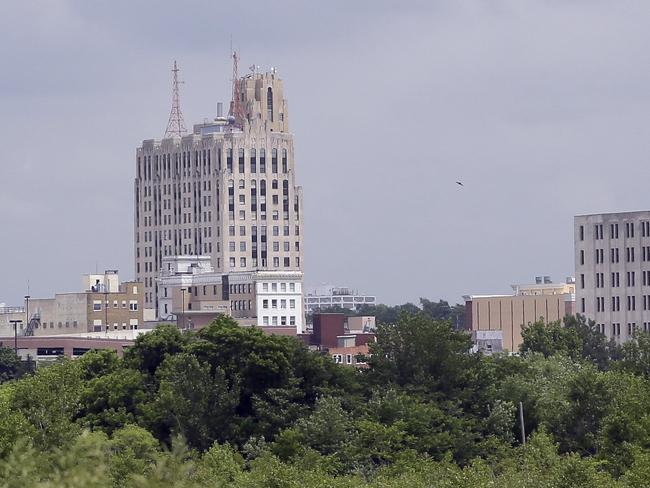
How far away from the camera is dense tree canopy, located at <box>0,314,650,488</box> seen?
92.2 metres

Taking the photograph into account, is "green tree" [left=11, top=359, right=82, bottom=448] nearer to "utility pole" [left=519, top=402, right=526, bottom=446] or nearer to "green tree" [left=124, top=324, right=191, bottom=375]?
"green tree" [left=124, top=324, right=191, bottom=375]

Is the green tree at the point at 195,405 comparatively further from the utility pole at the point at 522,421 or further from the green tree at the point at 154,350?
the utility pole at the point at 522,421

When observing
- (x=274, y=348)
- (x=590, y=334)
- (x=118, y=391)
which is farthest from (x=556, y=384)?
(x=590, y=334)

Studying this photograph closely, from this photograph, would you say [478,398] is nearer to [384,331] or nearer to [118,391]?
[384,331]

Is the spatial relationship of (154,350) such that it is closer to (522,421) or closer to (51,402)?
(51,402)

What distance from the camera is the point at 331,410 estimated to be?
99.3 m

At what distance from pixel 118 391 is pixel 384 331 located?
16.3 metres

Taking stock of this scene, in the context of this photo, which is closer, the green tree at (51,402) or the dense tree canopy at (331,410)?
the dense tree canopy at (331,410)

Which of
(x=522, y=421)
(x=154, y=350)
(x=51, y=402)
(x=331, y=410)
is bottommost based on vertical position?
(x=522, y=421)

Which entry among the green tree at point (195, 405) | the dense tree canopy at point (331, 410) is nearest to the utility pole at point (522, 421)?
the dense tree canopy at point (331, 410)

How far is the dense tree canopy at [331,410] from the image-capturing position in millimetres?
92250

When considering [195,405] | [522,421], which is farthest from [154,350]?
[522,421]

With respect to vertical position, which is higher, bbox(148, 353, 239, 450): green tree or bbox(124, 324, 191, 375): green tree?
bbox(124, 324, 191, 375): green tree

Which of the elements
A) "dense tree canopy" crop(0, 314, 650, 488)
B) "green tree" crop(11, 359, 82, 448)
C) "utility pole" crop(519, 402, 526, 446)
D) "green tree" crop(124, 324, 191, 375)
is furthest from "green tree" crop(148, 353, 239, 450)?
"utility pole" crop(519, 402, 526, 446)
